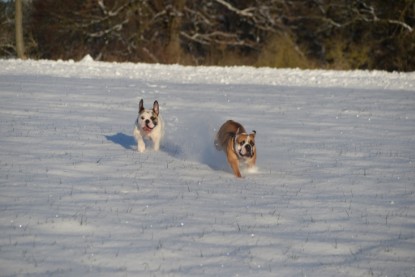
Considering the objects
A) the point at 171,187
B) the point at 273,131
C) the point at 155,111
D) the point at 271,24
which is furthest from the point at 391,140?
the point at 271,24

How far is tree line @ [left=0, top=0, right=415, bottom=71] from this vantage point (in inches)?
1522

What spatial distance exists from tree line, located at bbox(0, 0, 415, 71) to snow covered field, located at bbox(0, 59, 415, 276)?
20.2 meters

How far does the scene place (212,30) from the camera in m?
43.5

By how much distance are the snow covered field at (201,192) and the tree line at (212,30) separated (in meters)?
20.2

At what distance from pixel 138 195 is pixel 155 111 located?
3464mm

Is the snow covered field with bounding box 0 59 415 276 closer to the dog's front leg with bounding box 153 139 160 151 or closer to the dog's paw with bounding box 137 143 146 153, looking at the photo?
the dog's paw with bounding box 137 143 146 153

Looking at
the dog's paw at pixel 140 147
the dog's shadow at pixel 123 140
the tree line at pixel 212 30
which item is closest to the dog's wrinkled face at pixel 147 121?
the dog's paw at pixel 140 147

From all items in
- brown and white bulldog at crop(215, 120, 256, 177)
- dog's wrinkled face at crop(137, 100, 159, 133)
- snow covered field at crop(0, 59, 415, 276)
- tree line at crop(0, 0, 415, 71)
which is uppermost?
tree line at crop(0, 0, 415, 71)

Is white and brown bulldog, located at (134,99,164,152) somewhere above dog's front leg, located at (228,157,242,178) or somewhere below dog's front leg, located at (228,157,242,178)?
above

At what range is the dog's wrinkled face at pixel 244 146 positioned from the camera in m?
10.2

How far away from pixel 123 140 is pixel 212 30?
104ft

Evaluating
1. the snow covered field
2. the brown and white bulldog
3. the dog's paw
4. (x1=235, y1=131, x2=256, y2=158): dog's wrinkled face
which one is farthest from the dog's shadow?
(x1=235, y1=131, x2=256, y2=158): dog's wrinkled face

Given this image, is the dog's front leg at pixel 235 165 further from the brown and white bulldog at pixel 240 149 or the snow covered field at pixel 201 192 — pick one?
the snow covered field at pixel 201 192

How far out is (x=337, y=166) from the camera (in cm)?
1091
